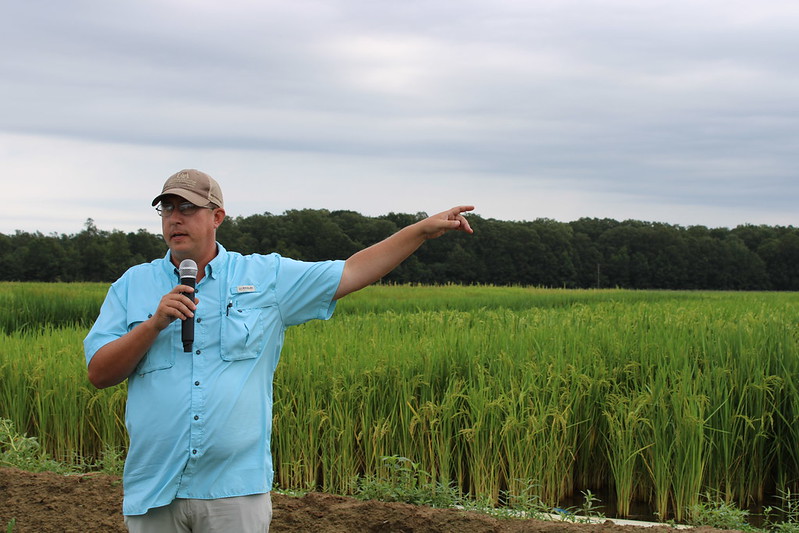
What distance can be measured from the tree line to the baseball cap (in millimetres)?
30299

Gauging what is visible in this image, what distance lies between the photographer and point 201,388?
2.89 meters

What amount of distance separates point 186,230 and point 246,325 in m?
0.42

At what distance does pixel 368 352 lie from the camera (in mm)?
7723

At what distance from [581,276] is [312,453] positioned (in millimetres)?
59380

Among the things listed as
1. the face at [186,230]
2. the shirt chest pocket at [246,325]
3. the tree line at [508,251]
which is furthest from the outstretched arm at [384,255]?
the tree line at [508,251]

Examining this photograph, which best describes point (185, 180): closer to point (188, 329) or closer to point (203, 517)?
point (188, 329)

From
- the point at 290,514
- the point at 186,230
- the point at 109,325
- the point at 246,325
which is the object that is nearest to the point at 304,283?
the point at 246,325

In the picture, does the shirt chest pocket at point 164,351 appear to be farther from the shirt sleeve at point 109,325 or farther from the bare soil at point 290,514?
the bare soil at point 290,514

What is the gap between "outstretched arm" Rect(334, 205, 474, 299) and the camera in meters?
3.27

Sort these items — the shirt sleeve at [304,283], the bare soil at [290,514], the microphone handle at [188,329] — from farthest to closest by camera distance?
the bare soil at [290,514]
the shirt sleeve at [304,283]
the microphone handle at [188,329]

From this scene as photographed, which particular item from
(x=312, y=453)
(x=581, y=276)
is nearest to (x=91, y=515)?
(x=312, y=453)

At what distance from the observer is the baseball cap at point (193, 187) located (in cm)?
288

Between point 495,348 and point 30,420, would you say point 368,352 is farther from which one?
point 30,420

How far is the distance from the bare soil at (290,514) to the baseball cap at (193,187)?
2.47 metres
